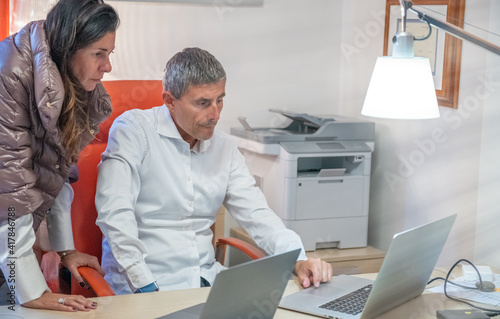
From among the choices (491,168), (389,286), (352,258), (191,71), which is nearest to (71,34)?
(191,71)

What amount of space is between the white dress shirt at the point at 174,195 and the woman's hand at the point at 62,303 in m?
0.42

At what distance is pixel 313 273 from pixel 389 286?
294mm

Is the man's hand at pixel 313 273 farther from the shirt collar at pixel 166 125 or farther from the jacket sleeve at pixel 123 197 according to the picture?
the shirt collar at pixel 166 125

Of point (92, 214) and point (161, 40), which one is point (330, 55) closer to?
point (161, 40)

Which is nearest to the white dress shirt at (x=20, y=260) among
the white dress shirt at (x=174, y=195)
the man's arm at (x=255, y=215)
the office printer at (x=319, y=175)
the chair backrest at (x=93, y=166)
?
the white dress shirt at (x=174, y=195)

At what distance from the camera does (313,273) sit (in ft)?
5.68

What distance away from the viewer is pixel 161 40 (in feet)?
10.6

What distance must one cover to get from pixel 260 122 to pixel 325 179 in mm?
676

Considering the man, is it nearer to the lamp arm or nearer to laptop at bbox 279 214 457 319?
laptop at bbox 279 214 457 319

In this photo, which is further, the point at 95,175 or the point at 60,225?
the point at 95,175

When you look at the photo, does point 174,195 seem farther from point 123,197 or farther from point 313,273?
point 313,273

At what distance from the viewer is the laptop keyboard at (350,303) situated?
155 cm

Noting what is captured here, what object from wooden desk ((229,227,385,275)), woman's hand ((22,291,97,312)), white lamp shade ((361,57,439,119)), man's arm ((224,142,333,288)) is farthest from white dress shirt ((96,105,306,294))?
wooden desk ((229,227,385,275))

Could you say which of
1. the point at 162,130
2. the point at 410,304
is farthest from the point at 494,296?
the point at 162,130
